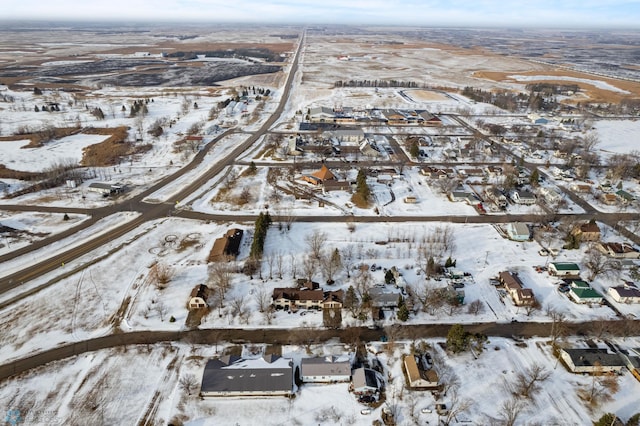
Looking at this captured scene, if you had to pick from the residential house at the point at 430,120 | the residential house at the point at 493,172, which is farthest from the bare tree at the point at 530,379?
the residential house at the point at 430,120


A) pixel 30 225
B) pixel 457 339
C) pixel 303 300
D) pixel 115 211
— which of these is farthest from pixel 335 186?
pixel 30 225

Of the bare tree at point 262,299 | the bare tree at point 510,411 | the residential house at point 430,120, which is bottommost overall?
the bare tree at point 510,411

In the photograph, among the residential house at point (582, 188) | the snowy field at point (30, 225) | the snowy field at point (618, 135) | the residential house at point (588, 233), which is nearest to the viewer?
the snowy field at point (30, 225)

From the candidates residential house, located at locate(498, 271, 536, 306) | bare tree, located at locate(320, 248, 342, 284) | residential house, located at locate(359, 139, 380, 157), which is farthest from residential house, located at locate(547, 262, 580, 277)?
residential house, located at locate(359, 139, 380, 157)

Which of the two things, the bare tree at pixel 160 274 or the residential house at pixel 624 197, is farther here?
the residential house at pixel 624 197

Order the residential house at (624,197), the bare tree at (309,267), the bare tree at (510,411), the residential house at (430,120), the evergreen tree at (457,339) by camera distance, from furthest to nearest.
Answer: the residential house at (430,120) → the residential house at (624,197) → the bare tree at (309,267) → the evergreen tree at (457,339) → the bare tree at (510,411)

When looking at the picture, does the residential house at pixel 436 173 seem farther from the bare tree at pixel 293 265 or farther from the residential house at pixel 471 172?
the bare tree at pixel 293 265

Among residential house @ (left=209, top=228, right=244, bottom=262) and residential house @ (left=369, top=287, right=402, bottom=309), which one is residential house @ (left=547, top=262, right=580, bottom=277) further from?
residential house @ (left=209, top=228, right=244, bottom=262)

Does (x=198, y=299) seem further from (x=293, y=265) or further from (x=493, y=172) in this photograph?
(x=493, y=172)
